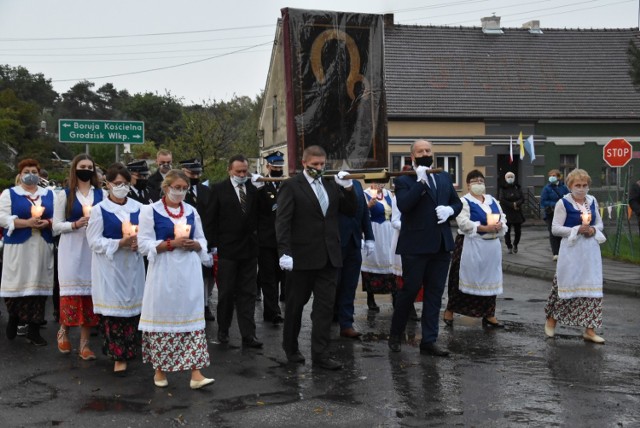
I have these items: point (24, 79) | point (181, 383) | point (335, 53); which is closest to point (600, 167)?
point (335, 53)

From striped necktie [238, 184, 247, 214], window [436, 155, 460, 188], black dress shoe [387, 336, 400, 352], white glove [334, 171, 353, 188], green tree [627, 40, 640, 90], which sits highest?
green tree [627, 40, 640, 90]

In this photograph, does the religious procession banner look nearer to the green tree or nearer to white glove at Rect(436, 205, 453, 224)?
white glove at Rect(436, 205, 453, 224)

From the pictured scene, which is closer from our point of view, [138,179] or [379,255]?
[138,179]

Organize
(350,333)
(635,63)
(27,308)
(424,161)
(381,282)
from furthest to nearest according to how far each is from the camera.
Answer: (635,63), (381,282), (350,333), (27,308), (424,161)

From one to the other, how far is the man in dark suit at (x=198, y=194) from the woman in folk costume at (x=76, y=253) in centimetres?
105

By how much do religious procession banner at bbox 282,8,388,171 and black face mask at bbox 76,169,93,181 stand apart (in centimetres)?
211

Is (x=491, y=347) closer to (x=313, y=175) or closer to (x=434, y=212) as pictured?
(x=434, y=212)

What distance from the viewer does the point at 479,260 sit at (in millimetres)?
10820

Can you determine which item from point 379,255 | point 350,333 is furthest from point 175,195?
point 379,255

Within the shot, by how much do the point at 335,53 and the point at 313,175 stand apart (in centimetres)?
201

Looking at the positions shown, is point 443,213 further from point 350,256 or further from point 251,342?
point 251,342

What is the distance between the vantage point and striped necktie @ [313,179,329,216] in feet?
28.0

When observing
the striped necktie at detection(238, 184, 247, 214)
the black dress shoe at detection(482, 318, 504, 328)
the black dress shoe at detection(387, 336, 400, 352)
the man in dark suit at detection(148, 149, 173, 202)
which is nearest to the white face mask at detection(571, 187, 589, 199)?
the black dress shoe at detection(482, 318, 504, 328)

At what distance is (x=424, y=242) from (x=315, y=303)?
4.23ft
